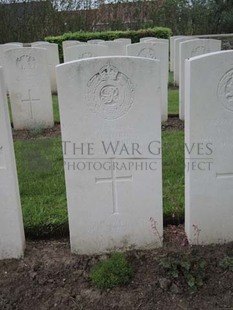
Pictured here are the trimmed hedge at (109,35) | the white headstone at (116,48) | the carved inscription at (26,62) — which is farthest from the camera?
the trimmed hedge at (109,35)

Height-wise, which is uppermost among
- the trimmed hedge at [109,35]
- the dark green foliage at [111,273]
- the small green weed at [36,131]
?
the trimmed hedge at [109,35]

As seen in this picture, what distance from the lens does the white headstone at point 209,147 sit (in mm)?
2699

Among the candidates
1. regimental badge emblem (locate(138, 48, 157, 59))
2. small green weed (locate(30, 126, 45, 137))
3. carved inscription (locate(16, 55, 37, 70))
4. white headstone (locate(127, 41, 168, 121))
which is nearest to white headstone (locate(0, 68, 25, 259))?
small green weed (locate(30, 126, 45, 137))

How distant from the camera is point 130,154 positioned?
2.90 metres

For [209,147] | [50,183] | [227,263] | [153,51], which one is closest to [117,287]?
[227,263]

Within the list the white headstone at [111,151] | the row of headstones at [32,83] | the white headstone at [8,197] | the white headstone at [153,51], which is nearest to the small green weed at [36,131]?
the row of headstones at [32,83]

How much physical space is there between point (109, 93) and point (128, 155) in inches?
18.9

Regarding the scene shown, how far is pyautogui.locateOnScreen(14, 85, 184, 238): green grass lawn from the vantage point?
3.46m

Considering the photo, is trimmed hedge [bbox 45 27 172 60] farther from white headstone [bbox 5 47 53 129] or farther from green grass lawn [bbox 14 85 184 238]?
green grass lawn [bbox 14 85 184 238]

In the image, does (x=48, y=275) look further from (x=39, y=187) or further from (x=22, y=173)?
(x=22, y=173)

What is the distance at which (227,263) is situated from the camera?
2.81m

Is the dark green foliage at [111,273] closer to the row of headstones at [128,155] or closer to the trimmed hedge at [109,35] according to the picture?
the row of headstones at [128,155]

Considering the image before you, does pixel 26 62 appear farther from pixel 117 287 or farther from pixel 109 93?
pixel 117 287

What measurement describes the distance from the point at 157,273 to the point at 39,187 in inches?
72.3
